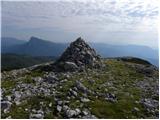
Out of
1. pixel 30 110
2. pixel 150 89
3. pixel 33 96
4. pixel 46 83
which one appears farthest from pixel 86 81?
pixel 30 110

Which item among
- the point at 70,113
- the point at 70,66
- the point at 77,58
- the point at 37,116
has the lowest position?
the point at 37,116

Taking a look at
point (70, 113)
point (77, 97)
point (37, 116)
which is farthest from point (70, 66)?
point (37, 116)

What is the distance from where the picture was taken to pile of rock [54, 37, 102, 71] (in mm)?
36188

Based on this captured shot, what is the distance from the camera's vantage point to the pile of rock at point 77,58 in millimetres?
36188

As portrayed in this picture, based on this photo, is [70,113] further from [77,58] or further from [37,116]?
[77,58]

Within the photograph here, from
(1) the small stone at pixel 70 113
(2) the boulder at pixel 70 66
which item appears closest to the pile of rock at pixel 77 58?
(2) the boulder at pixel 70 66

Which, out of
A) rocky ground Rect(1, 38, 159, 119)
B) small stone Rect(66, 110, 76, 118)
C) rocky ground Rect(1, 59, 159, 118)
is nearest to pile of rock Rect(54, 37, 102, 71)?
rocky ground Rect(1, 38, 159, 119)

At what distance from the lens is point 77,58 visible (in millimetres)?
39469

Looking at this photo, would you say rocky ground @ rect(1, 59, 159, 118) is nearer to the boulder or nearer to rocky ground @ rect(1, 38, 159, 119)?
rocky ground @ rect(1, 38, 159, 119)

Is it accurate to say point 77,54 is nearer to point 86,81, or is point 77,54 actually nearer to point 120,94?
point 86,81

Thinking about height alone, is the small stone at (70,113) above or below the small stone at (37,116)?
above

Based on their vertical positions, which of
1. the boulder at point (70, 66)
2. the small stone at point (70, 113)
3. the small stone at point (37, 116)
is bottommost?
the small stone at point (37, 116)

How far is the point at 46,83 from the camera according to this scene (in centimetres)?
2789

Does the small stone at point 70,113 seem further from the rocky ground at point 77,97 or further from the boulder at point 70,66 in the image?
the boulder at point 70,66
